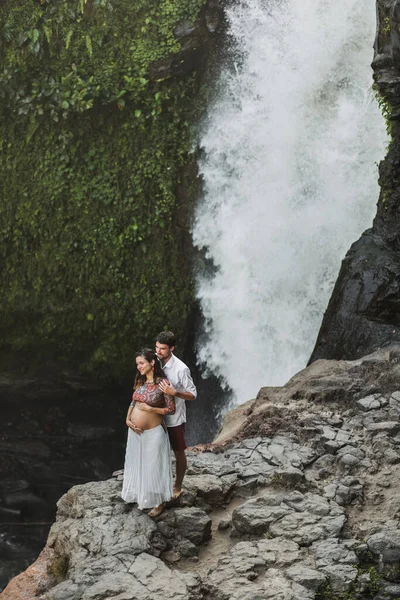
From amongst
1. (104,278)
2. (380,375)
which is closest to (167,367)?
(380,375)

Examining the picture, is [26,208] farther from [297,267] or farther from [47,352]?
[297,267]

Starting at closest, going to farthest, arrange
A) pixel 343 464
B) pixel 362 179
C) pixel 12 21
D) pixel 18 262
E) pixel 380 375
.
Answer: pixel 343 464, pixel 380 375, pixel 362 179, pixel 12 21, pixel 18 262

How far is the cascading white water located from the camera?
42.3 ft

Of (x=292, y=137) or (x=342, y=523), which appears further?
(x=292, y=137)

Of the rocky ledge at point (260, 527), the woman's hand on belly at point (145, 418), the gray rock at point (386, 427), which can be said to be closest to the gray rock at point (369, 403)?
the rocky ledge at point (260, 527)

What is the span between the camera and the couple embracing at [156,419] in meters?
6.46

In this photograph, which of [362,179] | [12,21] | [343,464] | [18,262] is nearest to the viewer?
[343,464]

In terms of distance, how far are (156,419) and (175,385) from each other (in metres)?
0.30

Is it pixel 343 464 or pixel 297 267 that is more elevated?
pixel 297 267

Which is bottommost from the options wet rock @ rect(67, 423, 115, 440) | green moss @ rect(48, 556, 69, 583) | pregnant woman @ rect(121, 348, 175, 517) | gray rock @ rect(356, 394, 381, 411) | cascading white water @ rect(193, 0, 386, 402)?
green moss @ rect(48, 556, 69, 583)

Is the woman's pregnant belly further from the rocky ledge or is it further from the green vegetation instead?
the green vegetation

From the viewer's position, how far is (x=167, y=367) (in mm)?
6598

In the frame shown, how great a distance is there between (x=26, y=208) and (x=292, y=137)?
4.62 metres

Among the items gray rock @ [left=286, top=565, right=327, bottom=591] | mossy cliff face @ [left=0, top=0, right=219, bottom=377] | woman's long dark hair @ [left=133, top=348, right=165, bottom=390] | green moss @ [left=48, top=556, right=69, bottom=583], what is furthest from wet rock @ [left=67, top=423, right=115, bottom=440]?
gray rock @ [left=286, top=565, right=327, bottom=591]
